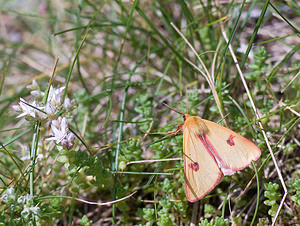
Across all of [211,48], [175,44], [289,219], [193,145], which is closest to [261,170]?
[289,219]

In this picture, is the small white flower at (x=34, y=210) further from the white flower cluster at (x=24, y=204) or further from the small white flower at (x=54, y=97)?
the small white flower at (x=54, y=97)

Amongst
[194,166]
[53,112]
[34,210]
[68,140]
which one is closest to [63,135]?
[68,140]

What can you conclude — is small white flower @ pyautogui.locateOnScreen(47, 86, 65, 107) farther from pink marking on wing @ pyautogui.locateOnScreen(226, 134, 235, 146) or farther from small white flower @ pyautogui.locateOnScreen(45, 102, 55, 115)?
pink marking on wing @ pyautogui.locateOnScreen(226, 134, 235, 146)

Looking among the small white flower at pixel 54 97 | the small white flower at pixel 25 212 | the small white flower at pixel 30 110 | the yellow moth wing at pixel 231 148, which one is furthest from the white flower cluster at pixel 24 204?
the yellow moth wing at pixel 231 148

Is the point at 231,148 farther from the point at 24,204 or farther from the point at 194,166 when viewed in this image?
the point at 24,204

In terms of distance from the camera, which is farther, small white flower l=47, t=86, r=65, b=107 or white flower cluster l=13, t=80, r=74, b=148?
small white flower l=47, t=86, r=65, b=107

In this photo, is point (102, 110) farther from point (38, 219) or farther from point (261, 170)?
point (261, 170)

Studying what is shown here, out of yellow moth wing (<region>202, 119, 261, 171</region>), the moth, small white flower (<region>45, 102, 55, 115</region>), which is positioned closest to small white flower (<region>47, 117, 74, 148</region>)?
small white flower (<region>45, 102, 55, 115</region>)
